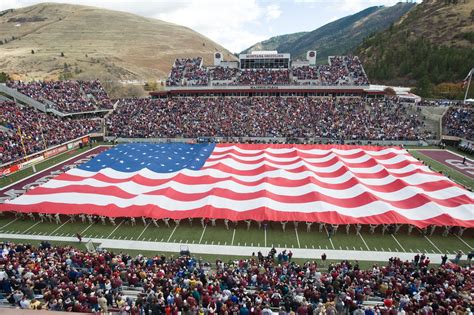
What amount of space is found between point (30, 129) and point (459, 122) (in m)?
47.8

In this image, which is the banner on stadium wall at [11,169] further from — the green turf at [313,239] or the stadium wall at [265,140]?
the green turf at [313,239]

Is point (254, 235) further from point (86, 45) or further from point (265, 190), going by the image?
point (86, 45)

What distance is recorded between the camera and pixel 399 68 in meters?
74.8

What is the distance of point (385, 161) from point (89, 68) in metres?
95.3

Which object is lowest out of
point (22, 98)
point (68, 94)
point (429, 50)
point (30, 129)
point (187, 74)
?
point (30, 129)

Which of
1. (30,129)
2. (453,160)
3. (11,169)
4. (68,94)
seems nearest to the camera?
(11,169)

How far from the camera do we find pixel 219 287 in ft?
33.9

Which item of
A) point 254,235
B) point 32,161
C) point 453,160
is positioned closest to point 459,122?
point 453,160

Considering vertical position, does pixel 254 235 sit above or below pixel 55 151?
below

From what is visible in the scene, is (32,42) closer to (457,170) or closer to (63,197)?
(63,197)

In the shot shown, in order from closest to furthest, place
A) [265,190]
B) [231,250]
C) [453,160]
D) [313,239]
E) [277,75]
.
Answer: [231,250] → [313,239] → [265,190] → [453,160] → [277,75]

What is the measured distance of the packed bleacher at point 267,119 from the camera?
3672 centimetres

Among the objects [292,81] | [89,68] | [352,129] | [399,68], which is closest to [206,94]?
[292,81]

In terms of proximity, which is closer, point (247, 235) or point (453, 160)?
point (247, 235)
